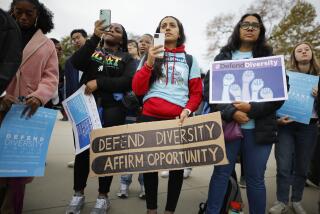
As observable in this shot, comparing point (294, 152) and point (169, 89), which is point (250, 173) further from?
point (294, 152)

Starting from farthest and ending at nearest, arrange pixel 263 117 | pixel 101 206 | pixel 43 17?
pixel 101 206
pixel 43 17
pixel 263 117

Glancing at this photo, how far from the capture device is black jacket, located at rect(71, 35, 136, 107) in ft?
8.23

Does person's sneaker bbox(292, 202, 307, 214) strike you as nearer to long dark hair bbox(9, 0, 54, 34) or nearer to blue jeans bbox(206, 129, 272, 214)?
blue jeans bbox(206, 129, 272, 214)

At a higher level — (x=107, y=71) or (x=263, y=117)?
(x=107, y=71)

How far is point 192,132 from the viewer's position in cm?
212

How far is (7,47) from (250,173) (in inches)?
76.4

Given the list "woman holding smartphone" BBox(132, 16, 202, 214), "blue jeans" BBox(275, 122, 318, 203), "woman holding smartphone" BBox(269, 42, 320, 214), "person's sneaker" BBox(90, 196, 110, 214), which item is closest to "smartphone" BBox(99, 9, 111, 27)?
"woman holding smartphone" BBox(132, 16, 202, 214)

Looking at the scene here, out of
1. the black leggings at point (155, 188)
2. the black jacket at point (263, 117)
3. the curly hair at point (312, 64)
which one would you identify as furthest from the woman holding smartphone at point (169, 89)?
the curly hair at point (312, 64)

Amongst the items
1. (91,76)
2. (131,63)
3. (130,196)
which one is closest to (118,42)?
(131,63)

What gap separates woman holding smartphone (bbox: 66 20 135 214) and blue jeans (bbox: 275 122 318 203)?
178cm

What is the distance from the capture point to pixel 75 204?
254 cm

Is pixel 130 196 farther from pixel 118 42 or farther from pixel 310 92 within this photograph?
pixel 310 92

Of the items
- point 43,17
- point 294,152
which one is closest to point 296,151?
point 294,152

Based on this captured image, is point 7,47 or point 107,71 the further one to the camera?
point 107,71
